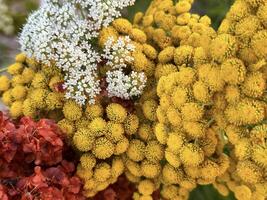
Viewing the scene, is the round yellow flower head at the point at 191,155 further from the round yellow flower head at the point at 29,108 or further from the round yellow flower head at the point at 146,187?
the round yellow flower head at the point at 29,108

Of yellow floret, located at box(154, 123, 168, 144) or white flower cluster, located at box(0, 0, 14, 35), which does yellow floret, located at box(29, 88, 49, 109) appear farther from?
white flower cluster, located at box(0, 0, 14, 35)

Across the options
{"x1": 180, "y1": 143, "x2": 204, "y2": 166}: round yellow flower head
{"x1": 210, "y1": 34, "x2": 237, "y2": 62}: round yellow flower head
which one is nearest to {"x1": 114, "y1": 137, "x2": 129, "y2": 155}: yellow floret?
{"x1": 180, "y1": 143, "x2": 204, "y2": 166}: round yellow flower head

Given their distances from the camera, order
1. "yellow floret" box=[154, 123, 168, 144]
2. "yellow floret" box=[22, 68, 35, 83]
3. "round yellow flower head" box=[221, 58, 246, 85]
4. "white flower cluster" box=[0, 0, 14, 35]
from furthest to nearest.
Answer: "white flower cluster" box=[0, 0, 14, 35]
"yellow floret" box=[22, 68, 35, 83]
"yellow floret" box=[154, 123, 168, 144]
"round yellow flower head" box=[221, 58, 246, 85]

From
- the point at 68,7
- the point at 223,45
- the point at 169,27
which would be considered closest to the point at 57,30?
the point at 68,7

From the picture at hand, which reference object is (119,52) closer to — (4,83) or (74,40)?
(74,40)

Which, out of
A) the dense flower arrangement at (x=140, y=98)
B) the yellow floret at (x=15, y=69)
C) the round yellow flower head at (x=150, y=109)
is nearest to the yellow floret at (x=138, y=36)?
the dense flower arrangement at (x=140, y=98)

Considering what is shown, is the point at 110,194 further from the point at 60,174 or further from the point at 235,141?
the point at 235,141
